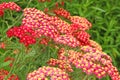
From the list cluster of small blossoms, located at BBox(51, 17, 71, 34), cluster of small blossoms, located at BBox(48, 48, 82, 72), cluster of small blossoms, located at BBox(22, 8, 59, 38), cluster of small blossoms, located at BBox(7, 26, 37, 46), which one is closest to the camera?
cluster of small blossoms, located at BBox(7, 26, 37, 46)

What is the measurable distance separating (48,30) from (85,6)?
2.61 meters

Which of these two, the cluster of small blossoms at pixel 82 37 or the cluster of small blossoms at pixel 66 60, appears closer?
the cluster of small blossoms at pixel 66 60

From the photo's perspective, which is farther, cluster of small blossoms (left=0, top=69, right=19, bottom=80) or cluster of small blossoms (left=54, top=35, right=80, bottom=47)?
cluster of small blossoms (left=54, top=35, right=80, bottom=47)

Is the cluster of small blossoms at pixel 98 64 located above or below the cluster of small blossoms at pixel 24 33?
below

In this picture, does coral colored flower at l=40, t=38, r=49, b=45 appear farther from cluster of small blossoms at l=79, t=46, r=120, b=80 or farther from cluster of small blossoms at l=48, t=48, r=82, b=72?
cluster of small blossoms at l=79, t=46, r=120, b=80

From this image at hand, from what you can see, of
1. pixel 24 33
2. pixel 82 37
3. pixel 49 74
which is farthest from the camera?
pixel 82 37

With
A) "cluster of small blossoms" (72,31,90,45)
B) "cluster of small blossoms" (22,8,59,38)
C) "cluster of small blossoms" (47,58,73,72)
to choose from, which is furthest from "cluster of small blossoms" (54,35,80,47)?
"cluster of small blossoms" (72,31,90,45)

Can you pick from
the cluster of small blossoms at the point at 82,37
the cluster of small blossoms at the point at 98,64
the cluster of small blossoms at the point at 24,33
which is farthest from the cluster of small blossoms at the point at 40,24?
the cluster of small blossoms at the point at 82,37

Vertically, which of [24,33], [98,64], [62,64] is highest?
[24,33]

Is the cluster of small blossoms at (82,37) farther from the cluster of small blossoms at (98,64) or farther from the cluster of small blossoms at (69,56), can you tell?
the cluster of small blossoms at (98,64)

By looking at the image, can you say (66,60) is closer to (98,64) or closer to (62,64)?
(62,64)

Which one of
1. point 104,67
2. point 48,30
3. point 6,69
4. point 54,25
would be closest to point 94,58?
point 104,67

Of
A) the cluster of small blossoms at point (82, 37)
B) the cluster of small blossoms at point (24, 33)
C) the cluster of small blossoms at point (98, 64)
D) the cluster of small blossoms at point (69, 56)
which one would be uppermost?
the cluster of small blossoms at point (24, 33)

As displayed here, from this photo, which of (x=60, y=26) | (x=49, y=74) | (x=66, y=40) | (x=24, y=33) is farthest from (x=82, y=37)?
(x=49, y=74)
